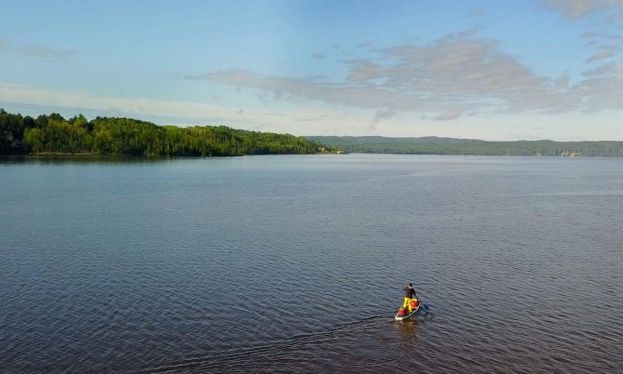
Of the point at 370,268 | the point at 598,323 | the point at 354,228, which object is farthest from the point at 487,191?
the point at 598,323

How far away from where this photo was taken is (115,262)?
50.0 meters

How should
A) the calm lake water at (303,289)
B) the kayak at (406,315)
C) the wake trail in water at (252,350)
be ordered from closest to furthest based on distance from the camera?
the wake trail in water at (252,350)
the calm lake water at (303,289)
the kayak at (406,315)

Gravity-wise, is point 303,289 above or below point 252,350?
above

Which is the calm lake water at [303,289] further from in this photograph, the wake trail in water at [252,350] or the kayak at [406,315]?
the kayak at [406,315]

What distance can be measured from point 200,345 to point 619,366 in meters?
23.9

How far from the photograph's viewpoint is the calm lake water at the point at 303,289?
30016 mm

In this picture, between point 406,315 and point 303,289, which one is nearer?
point 406,315

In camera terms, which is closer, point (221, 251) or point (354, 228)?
point (221, 251)

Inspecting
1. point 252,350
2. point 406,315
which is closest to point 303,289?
point 406,315

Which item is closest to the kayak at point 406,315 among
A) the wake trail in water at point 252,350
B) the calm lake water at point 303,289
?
the wake trail in water at point 252,350

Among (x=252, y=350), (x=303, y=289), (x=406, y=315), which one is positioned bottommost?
(x=252, y=350)

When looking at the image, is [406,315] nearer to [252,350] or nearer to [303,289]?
[303,289]

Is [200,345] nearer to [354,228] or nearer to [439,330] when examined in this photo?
[439,330]

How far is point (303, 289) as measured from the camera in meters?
42.4
